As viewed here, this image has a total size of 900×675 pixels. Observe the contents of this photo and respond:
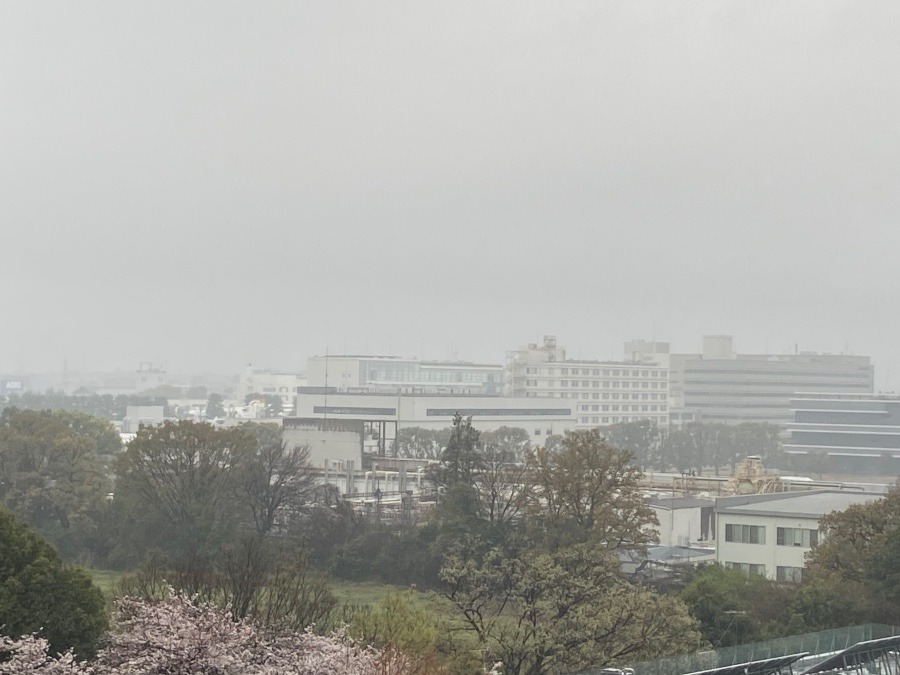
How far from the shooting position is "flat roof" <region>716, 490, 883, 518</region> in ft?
109

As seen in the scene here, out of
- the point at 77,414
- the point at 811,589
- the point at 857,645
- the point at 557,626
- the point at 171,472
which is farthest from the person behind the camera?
the point at 77,414

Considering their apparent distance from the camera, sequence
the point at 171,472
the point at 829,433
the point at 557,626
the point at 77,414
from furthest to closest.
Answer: the point at 829,433 < the point at 77,414 < the point at 171,472 < the point at 557,626

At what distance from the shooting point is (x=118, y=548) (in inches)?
1428

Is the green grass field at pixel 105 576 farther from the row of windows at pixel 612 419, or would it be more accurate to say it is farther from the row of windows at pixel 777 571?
the row of windows at pixel 612 419

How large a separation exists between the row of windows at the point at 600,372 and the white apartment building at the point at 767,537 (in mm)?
64937

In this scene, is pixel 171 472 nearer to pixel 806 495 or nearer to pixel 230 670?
pixel 806 495

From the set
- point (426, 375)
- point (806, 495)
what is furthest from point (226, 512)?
point (426, 375)

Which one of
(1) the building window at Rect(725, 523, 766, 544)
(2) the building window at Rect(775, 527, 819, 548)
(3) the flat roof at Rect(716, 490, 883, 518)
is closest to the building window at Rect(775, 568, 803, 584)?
(2) the building window at Rect(775, 527, 819, 548)

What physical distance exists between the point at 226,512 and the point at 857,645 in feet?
79.2

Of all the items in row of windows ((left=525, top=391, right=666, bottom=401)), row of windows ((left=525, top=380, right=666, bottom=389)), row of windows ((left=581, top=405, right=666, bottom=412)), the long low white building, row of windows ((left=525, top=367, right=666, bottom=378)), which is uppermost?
row of windows ((left=525, top=367, right=666, bottom=378))

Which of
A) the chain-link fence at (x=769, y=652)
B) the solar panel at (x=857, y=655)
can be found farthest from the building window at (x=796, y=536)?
the solar panel at (x=857, y=655)

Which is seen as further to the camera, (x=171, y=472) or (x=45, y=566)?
(x=171, y=472)

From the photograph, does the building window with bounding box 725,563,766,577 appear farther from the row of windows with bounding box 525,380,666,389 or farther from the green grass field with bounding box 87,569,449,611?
the row of windows with bounding box 525,380,666,389

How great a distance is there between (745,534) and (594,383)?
70384 millimetres
